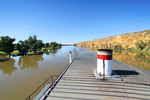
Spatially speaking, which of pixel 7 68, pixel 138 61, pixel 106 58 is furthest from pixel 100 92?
pixel 7 68

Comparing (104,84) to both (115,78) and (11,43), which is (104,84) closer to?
(115,78)

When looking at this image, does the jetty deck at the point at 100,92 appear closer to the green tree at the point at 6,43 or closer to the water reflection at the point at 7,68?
the water reflection at the point at 7,68

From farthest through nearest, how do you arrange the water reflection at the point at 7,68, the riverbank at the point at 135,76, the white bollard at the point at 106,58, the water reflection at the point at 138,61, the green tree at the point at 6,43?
1. the green tree at the point at 6,43
2. the water reflection at the point at 7,68
3. the water reflection at the point at 138,61
4. the white bollard at the point at 106,58
5. the riverbank at the point at 135,76

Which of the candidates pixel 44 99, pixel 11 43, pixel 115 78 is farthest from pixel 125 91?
pixel 11 43

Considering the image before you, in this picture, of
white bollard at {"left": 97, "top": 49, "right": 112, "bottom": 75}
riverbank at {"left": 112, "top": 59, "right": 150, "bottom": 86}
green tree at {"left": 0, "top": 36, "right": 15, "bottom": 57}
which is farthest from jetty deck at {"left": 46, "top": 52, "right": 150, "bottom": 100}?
green tree at {"left": 0, "top": 36, "right": 15, "bottom": 57}

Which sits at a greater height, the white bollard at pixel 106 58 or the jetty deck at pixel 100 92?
the white bollard at pixel 106 58

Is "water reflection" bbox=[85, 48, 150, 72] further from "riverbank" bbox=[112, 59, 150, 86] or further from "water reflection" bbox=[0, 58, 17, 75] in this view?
"water reflection" bbox=[0, 58, 17, 75]

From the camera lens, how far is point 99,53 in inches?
216

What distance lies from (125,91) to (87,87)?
2.10m

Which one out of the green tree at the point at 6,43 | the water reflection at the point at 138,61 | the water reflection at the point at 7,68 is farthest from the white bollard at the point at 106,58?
the green tree at the point at 6,43

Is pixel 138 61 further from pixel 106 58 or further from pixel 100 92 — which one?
pixel 100 92

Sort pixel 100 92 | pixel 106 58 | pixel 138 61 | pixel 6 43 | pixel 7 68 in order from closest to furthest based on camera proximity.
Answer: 1. pixel 100 92
2. pixel 106 58
3. pixel 7 68
4. pixel 138 61
5. pixel 6 43

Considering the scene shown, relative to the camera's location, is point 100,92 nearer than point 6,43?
Yes

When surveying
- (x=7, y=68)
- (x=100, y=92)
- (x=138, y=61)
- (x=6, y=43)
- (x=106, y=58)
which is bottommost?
(x=7, y=68)
